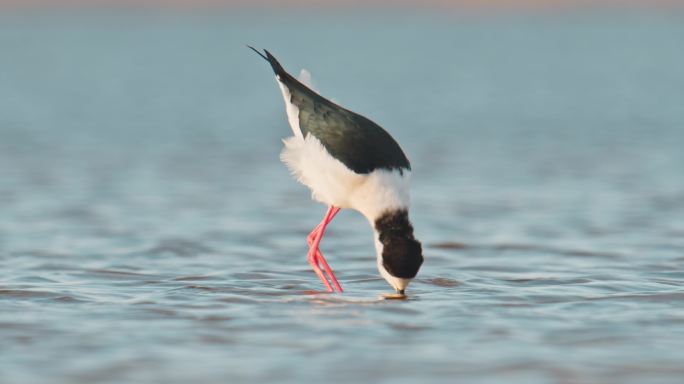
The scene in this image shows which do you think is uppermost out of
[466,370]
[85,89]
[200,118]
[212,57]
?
[212,57]

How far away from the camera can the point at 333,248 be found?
12.4m

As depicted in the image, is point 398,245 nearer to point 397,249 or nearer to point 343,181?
point 397,249

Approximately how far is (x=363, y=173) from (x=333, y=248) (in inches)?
126

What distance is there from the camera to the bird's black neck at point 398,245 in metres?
9.16

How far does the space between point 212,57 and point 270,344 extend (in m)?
54.4

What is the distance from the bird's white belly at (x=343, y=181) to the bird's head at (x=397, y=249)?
0.28 ft

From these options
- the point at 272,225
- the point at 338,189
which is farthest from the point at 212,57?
the point at 338,189

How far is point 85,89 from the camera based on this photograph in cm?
3862

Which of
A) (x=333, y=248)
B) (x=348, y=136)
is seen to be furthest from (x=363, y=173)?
(x=333, y=248)

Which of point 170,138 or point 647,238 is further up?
point 170,138

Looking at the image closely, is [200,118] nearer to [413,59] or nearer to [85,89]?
[85,89]

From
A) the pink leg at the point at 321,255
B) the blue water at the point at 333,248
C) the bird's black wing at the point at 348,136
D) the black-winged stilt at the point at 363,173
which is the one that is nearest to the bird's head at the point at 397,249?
the black-winged stilt at the point at 363,173

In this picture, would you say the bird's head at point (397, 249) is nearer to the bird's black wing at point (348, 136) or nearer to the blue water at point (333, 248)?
the blue water at point (333, 248)

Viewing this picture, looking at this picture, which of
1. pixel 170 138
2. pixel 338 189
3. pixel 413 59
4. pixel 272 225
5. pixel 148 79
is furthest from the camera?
pixel 413 59
